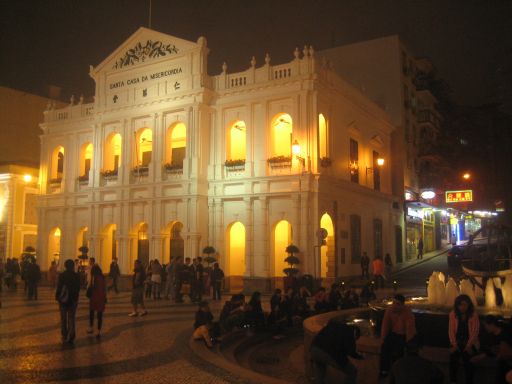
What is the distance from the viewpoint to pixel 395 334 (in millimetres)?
8500

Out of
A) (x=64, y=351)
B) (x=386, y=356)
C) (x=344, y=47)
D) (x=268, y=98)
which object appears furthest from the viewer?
(x=344, y=47)

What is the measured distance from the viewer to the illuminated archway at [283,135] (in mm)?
28359

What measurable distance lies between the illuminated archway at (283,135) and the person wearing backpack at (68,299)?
677 inches

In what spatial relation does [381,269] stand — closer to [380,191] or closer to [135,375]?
[380,191]

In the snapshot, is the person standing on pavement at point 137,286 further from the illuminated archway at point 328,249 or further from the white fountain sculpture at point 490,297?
→ the illuminated archway at point 328,249

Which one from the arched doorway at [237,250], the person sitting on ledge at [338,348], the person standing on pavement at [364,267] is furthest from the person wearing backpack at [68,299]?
the person standing on pavement at [364,267]

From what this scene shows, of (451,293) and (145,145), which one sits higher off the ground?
(145,145)

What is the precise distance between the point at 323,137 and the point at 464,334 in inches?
809

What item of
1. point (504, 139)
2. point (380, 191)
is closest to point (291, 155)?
point (380, 191)

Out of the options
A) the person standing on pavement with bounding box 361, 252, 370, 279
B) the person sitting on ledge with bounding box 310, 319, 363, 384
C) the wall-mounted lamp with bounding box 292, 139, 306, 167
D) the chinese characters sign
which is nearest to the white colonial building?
the wall-mounted lamp with bounding box 292, 139, 306, 167

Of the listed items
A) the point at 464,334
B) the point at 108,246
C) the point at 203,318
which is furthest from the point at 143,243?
the point at 464,334

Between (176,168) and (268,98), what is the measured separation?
20.9 feet

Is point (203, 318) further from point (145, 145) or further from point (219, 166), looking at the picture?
point (145, 145)

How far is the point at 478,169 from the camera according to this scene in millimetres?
48875
